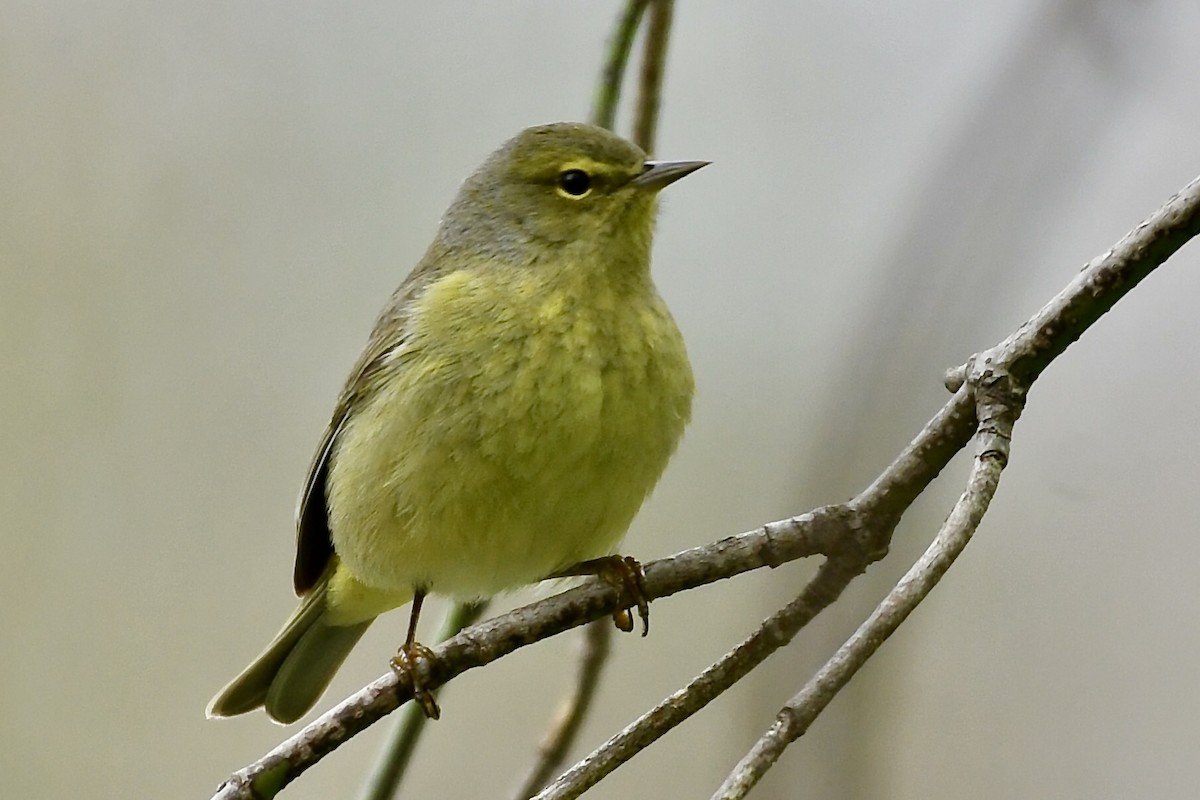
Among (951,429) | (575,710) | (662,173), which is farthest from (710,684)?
(662,173)

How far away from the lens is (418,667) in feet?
7.50

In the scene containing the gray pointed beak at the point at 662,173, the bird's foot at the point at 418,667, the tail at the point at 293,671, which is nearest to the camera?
the bird's foot at the point at 418,667

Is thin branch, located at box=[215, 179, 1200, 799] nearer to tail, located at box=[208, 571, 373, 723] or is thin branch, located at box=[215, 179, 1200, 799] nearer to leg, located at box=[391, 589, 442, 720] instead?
leg, located at box=[391, 589, 442, 720]

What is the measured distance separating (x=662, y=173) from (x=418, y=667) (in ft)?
3.89

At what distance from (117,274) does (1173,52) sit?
389 cm

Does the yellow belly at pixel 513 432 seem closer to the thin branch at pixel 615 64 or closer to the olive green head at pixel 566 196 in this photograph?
the olive green head at pixel 566 196

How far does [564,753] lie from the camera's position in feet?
9.55

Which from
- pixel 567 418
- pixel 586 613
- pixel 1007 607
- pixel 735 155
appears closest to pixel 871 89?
pixel 735 155

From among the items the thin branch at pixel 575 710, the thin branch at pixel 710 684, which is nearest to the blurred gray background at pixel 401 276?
the thin branch at pixel 575 710

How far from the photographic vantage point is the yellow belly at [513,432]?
2.42 meters

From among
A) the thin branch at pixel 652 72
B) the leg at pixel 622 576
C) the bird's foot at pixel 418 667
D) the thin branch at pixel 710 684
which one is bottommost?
the thin branch at pixel 710 684

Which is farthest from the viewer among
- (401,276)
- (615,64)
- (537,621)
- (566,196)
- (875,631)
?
(401,276)

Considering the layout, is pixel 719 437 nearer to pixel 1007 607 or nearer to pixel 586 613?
pixel 1007 607

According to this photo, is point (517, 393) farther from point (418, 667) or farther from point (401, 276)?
point (401, 276)
